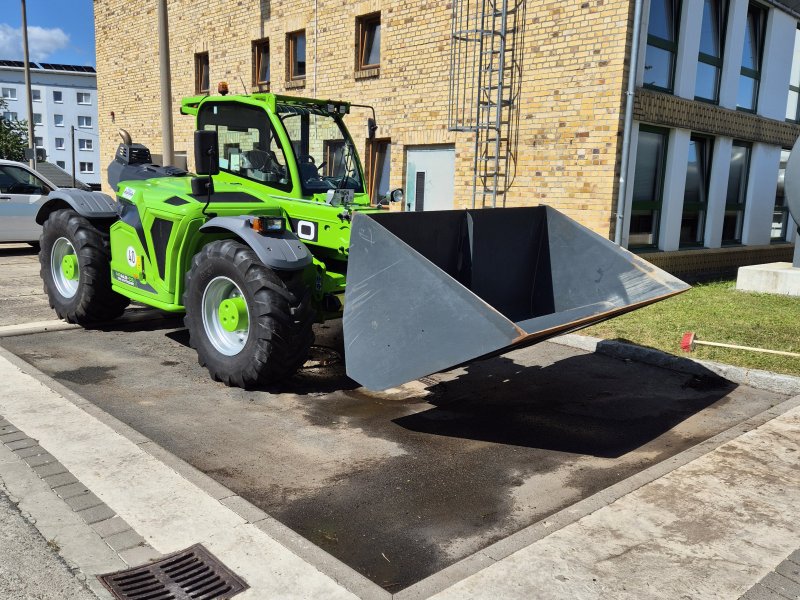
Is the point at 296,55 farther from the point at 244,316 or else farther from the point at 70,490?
the point at 70,490

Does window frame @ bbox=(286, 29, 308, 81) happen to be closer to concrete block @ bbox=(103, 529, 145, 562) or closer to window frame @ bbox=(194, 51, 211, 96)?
window frame @ bbox=(194, 51, 211, 96)

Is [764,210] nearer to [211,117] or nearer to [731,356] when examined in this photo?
[731,356]

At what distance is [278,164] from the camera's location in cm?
632

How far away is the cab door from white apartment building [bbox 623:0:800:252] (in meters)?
9.97

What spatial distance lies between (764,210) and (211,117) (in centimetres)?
1162

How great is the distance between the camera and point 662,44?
437 inches

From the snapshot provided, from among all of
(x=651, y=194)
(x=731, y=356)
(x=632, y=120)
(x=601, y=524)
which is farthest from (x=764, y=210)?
(x=601, y=524)

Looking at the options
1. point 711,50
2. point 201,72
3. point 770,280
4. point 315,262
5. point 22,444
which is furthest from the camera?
point 201,72

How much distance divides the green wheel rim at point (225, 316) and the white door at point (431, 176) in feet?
22.4

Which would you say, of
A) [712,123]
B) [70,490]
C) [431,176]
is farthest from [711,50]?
[70,490]

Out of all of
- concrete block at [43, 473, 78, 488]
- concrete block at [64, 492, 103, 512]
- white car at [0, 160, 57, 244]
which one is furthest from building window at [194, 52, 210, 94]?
concrete block at [64, 492, 103, 512]

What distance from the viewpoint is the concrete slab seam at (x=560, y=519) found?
120 inches

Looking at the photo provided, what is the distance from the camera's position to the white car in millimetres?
12500

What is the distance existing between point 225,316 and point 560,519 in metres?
3.21
